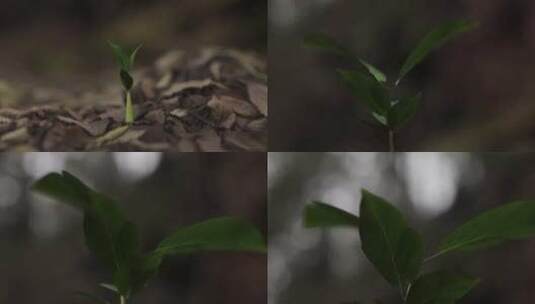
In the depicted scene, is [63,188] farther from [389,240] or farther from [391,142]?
[391,142]

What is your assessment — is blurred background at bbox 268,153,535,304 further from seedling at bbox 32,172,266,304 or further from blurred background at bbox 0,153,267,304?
seedling at bbox 32,172,266,304

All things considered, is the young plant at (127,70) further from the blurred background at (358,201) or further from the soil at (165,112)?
the blurred background at (358,201)

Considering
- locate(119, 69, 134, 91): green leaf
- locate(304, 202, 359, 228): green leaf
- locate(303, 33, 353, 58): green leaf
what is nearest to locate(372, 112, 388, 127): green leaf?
locate(303, 33, 353, 58): green leaf

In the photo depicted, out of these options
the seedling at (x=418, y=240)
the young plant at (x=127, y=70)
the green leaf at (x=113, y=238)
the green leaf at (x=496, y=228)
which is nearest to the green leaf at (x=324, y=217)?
the seedling at (x=418, y=240)

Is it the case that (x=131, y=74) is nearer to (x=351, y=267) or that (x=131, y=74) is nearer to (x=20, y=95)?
(x=20, y=95)

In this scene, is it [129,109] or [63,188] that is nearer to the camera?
[63,188]

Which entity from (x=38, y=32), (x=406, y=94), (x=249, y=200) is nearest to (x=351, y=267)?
(x=249, y=200)

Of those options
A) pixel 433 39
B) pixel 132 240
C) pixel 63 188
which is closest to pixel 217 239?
pixel 132 240
